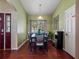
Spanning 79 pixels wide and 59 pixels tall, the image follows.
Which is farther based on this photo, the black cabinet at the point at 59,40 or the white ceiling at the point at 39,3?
the white ceiling at the point at 39,3

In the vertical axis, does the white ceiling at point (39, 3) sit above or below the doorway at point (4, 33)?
above

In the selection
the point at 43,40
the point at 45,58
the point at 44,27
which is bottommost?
the point at 45,58

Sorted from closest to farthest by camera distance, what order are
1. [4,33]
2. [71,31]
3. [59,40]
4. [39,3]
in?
1. [71,31]
2. [4,33]
3. [59,40]
4. [39,3]

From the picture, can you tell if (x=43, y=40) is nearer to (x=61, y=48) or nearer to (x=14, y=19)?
(x=61, y=48)

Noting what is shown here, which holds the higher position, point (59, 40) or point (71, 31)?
point (71, 31)

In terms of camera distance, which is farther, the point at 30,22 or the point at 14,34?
the point at 30,22

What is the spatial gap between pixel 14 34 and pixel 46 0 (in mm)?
3168

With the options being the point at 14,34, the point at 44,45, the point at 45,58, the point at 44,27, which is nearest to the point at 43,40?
the point at 44,45

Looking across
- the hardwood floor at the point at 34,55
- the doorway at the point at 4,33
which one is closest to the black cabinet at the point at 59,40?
the hardwood floor at the point at 34,55

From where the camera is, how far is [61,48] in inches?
294

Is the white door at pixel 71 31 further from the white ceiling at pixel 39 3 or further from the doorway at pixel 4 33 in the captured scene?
the doorway at pixel 4 33

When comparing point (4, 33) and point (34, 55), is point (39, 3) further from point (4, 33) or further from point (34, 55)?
point (34, 55)

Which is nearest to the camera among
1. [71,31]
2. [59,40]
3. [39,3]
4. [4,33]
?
[71,31]

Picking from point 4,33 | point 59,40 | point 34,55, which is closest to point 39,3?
point 59,40
